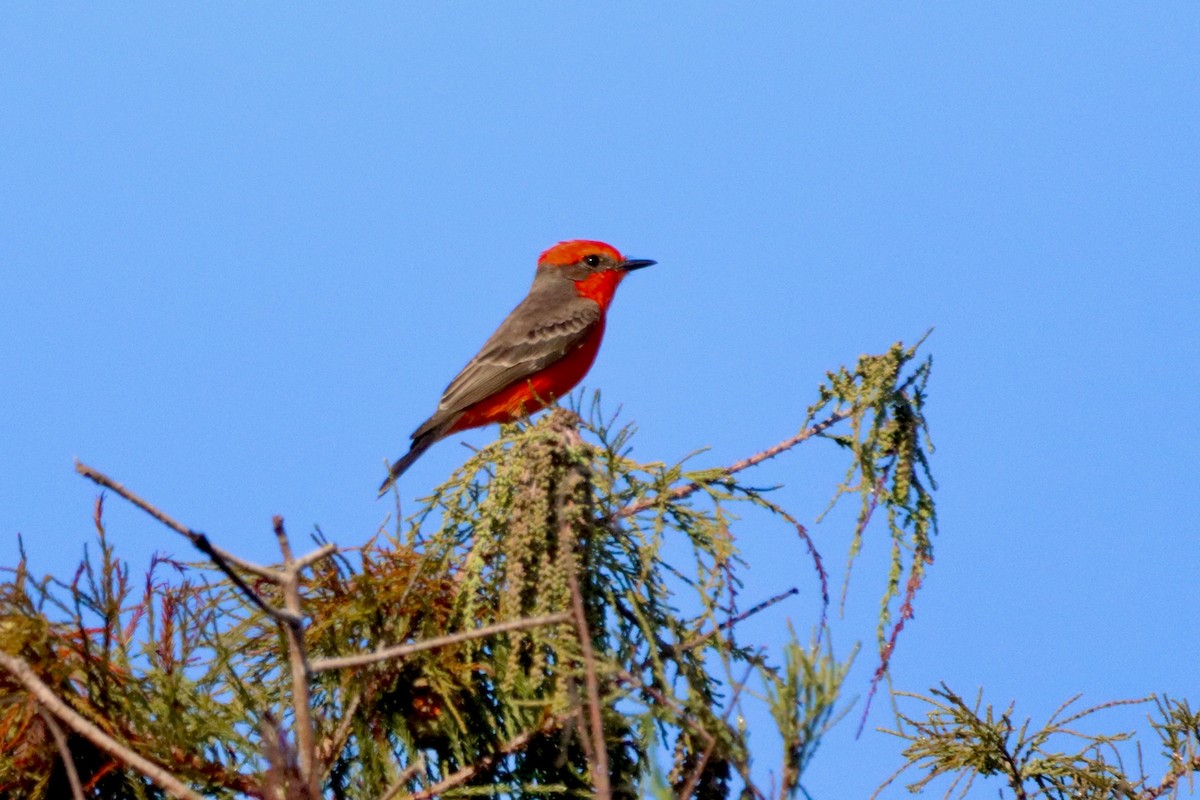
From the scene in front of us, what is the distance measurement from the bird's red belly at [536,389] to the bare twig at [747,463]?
3.57 m

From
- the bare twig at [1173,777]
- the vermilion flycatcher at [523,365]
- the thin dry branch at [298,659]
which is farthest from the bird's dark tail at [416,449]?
the thin dry branch at [298,659]

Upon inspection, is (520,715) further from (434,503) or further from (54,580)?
(54,580)

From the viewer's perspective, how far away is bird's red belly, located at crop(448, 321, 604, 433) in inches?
286

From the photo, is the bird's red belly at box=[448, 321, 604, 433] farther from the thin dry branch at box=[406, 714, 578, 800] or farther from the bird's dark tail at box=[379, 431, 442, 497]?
the thin dry branch at box=[406, 714, 578, 800]

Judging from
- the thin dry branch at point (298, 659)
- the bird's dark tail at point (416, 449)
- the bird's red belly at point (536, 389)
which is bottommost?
the thin dry branch at point (298, 659)

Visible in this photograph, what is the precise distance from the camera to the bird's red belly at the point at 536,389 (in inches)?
286

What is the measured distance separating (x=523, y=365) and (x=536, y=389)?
246 millimetres

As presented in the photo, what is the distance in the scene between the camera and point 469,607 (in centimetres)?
320

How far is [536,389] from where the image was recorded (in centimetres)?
746

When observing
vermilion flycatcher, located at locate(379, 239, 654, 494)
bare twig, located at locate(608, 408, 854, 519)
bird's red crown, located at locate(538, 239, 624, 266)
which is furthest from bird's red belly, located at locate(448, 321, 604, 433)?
bare twig, located at locate(608, 408, 854, 519)

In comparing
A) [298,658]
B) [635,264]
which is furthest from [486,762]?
[635,264]

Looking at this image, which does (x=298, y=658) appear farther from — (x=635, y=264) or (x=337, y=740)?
(x=635, y=264)

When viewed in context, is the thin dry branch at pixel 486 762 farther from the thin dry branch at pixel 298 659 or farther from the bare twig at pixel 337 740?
the thin dry branch at pixel 298 659

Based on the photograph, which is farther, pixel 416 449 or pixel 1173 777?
pixel 416 449
